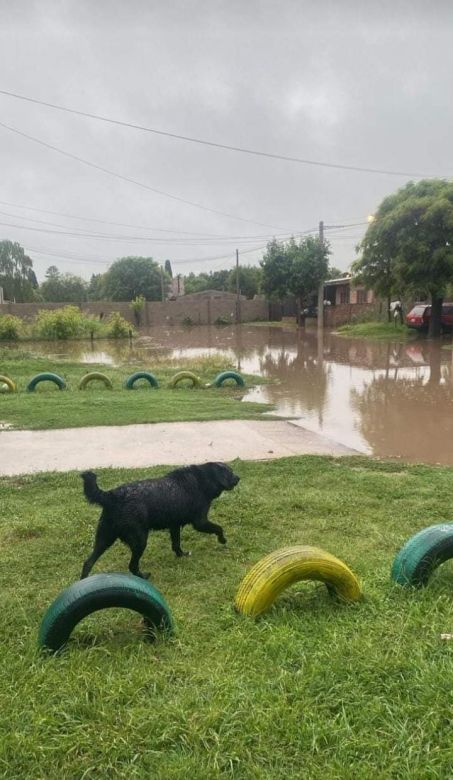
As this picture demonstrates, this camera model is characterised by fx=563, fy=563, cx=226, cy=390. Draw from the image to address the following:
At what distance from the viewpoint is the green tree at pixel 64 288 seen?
218ft

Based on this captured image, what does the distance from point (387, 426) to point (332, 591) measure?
611 centimetres

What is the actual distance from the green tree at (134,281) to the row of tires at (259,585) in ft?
202

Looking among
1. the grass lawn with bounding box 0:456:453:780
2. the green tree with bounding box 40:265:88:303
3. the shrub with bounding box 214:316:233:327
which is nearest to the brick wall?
the shrub with bounding box 214:316:233:327

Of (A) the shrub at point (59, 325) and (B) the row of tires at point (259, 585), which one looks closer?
(B) the row of tires at point (259, 585)

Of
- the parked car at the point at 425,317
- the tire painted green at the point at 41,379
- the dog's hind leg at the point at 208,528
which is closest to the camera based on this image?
the dog's hind leg at the point at 208,528

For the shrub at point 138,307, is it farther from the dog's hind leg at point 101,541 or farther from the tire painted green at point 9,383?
the dog's hind leg at point 101,541

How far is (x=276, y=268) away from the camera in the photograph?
1399 inches

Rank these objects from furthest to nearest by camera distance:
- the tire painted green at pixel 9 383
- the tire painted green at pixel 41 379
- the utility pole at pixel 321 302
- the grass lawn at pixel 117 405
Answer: the utility pole at pixel 321 302, the tire painted green at pixel 41 379, the tire painted green at pixel 9 383, the grass lawn at pixel 117 405

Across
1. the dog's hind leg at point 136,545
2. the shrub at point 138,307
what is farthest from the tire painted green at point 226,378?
the shrub at point 138,307

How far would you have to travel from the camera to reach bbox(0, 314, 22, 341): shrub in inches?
1046

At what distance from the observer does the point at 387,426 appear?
8.90 m

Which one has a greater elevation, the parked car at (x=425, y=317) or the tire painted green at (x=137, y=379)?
the parked car at (x=425, y=317)

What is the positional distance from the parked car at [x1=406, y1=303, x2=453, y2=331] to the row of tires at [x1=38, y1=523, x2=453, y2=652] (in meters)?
24.7

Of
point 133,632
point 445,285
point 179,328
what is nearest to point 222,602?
point 133,632
